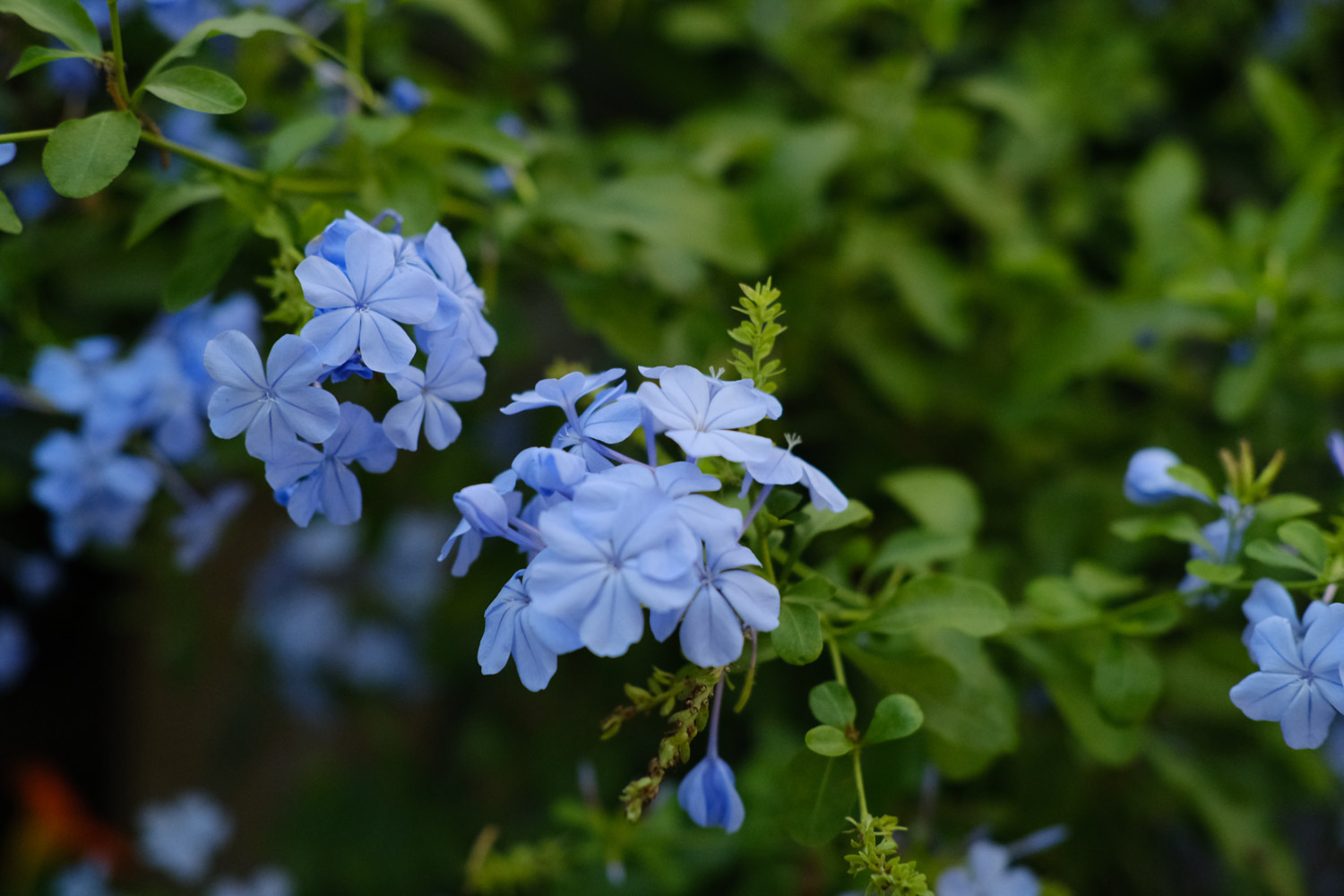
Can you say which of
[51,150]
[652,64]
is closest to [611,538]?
[51,150]

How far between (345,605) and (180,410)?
1.07 metres

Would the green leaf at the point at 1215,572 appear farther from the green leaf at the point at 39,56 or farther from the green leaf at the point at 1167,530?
the green leaf at the point at 39,56

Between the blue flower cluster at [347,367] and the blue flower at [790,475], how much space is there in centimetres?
19

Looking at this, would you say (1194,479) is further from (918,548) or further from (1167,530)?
(918,548)

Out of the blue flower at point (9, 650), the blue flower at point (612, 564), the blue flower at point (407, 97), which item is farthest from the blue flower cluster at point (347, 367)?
the blue flower at point (9, 650)

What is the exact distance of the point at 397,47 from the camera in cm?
113

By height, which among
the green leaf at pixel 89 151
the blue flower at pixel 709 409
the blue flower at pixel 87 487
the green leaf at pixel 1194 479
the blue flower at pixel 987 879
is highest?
the blue flower at pixel 709 409

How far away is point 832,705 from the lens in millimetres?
583

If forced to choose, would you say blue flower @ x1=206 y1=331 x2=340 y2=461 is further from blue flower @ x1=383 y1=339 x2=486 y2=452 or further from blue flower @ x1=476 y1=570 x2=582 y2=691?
blue flower @ x1=476 y1=570 x2=582 y2=691

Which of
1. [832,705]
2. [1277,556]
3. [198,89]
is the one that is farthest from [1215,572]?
[198,89]

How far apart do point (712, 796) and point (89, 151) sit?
0.57 m

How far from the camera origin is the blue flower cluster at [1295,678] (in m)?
0.54

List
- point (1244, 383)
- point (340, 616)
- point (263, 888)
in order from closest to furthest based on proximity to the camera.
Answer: point (1244, 383) < point (263, 888) < point (340, 616)

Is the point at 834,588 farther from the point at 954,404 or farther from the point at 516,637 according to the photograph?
the point at 954,404
